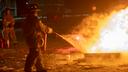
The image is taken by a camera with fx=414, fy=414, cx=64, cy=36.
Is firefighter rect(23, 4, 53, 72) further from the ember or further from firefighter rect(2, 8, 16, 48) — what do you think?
firefighter rect(2, 8, 16, 48)

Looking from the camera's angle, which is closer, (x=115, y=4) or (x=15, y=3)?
(x=15, y=3)

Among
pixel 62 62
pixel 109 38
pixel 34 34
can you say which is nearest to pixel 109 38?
pixel 109 38

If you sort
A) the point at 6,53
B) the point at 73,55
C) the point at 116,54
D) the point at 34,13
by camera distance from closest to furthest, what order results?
the point at 34,13 < the point at 116,54 < the point at 73,55 < the point at 6,53

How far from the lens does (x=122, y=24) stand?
1510cm

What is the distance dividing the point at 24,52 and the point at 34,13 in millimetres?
5742

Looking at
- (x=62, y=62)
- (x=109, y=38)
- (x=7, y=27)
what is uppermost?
(x=7, y=27)

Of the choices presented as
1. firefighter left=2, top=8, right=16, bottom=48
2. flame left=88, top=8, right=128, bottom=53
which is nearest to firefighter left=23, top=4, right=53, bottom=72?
flame left=88, top=8, right=128, bottom=53

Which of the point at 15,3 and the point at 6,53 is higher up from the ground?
the point at 15,3

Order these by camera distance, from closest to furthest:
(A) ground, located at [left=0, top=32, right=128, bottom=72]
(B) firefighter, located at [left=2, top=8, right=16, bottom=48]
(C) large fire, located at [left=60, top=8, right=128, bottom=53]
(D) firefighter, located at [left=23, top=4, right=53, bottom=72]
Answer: (D) firefighter, located at [left=23, top=4, right=53, bottom=72], (A) ground, located at [left=0, top=32, right=128, bottom=72], (C) large fire, located at [left=60, top=8, right=128, bottom=53], (B) firefighter, located at [left=2, top=8, right=16, bottom=48]

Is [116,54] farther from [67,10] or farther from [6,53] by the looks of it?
[67,10]

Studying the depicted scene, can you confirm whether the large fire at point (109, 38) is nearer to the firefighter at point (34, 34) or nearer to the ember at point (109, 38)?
the ember at point (109, 38)

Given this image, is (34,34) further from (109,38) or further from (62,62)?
(109,38)

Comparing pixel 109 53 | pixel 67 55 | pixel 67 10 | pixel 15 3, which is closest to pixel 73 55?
pixel 67 55

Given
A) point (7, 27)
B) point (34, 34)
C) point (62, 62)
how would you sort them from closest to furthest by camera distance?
point (34, 34) → point (62, 62) → point (7, 27)
